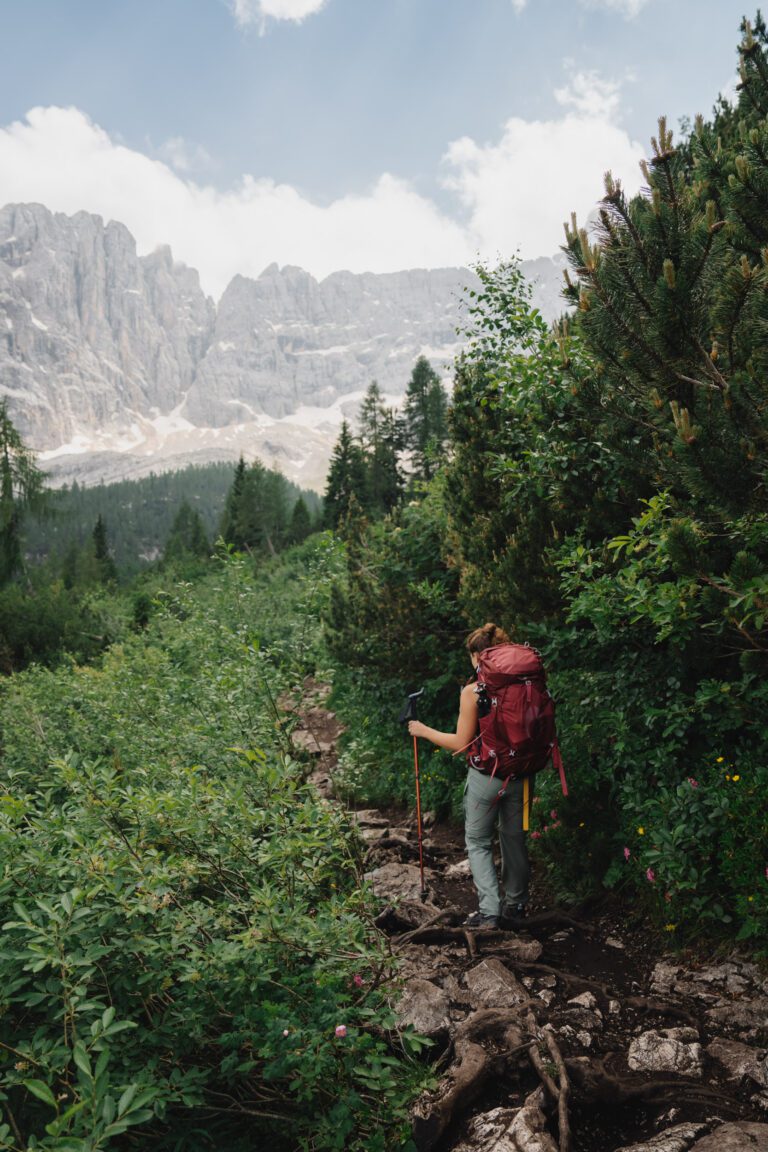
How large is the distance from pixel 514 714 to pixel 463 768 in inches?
133

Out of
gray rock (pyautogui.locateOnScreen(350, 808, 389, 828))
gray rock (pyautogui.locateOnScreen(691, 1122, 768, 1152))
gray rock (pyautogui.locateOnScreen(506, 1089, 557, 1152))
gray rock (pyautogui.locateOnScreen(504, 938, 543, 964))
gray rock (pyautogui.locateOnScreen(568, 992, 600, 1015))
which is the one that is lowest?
gray rock (pyautogui.locateOnScreen(350, 808, 389, 828))

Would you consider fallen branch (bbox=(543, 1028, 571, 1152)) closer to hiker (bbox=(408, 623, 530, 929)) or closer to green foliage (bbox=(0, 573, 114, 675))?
hiker (bbox=(408, 623, 530, 929))

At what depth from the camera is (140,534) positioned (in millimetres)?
149750

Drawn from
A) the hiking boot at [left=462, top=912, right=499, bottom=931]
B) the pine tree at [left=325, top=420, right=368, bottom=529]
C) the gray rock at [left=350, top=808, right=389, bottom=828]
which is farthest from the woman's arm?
the pine tree at [left=325, top=420, right=368, bottom=529]

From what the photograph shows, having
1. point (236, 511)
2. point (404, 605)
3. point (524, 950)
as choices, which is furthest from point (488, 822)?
point (236, 511)

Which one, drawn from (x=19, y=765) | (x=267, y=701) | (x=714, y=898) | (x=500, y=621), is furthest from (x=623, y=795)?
(x=19, y=765)

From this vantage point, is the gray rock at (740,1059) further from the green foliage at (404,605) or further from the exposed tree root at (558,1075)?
the green foliage at (404,605)

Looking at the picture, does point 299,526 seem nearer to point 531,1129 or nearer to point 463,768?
point 463,768

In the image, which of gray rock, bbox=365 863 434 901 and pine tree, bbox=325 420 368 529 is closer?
gray rock, bbox=365 863 434 901

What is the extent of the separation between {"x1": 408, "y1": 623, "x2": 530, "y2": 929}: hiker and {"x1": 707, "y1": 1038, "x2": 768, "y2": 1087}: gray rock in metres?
1.61

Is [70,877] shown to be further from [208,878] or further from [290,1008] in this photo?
[290,1008]

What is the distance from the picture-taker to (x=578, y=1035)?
3322mm

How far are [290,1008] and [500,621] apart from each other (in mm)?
4150

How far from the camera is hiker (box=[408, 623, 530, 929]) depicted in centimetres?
454
